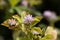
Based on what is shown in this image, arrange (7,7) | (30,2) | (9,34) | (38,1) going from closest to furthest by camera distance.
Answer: (9,34)
(7,7)
(30,2)
(38,1)

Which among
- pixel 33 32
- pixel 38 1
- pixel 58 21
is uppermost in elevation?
pixel 33 32

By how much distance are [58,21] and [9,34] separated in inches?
24.2

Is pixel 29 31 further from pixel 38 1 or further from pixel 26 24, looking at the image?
pixel 38 1

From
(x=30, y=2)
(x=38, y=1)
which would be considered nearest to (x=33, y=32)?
(x=30, y=2)

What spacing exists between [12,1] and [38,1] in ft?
1.30

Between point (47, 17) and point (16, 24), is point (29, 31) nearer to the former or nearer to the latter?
point (16, 24)

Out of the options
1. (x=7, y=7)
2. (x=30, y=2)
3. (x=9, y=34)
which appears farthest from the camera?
(x=30, y=2)

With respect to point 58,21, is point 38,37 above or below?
above

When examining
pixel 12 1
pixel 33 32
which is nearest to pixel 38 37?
pixel 33 32

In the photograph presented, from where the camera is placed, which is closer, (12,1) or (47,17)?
(12,1)

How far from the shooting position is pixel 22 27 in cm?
78

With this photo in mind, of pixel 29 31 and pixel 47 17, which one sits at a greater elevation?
pixel 29 31

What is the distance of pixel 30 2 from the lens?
1.60 meters

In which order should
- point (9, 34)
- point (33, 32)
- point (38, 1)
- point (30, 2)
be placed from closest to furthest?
point (33, 32) < point (9, 34) < point (30, 2) < point (38, 1)
